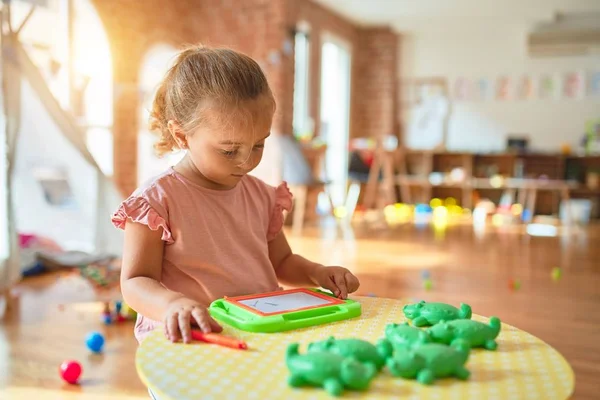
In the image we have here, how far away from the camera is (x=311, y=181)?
4.84 meters

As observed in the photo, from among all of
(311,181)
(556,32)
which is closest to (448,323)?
(311,181)

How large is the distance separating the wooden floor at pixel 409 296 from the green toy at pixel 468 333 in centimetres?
109

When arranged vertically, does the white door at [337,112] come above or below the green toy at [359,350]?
above

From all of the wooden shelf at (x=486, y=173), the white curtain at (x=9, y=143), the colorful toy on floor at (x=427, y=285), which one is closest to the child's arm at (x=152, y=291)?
the white curtain at (x=9, y=143)

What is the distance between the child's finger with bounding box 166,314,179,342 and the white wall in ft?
22.3

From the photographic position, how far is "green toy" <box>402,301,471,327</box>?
0.77 meters

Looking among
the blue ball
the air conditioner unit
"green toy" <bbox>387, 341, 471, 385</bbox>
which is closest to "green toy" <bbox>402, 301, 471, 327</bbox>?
"green toy" <bbox>387, 341, 471, 385</bbox>

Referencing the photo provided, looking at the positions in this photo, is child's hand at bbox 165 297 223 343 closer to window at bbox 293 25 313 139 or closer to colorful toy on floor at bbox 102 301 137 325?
colorful toy on floor at bbox 102 301 137 325

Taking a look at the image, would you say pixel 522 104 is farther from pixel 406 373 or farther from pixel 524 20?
pixel 406 373

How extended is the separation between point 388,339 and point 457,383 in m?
0.11

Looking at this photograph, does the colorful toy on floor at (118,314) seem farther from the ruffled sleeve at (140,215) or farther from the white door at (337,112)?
the white door at (337,112)

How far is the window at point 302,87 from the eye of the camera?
19.5ft

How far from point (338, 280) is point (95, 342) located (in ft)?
3.94

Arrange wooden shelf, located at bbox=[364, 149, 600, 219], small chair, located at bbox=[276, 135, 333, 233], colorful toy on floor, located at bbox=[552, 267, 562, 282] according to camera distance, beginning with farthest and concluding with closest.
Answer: wooden shelf, located at bbox=[364, 149, 600, 219]
small chair, located at bbox=[276, 135, 333, 233]
colorful toy on floor, located at bbox=[552, 267, 562, 282]
